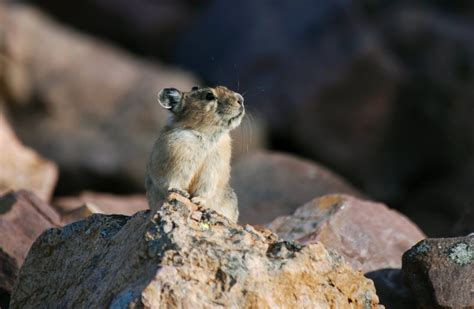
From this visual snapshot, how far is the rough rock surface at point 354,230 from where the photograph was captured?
900 centimetres

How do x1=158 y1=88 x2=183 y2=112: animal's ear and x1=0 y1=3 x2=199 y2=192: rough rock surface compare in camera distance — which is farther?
x1=0 y1=3 x2=199 y2=192: rough rock surface

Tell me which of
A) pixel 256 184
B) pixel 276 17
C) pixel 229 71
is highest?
pixel 276 17

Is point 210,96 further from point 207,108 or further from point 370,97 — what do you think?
point 370,97

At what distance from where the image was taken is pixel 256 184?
12453 mm

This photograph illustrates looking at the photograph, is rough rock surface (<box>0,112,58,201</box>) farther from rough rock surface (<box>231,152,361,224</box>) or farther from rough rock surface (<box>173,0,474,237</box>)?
rough rock surface (<box>173,0,474,237</box>)

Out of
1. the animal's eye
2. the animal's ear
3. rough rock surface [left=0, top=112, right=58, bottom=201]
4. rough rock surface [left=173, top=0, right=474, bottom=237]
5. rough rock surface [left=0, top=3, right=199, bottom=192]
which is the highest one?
rough rock surface [left=173, top=0, right=474, bottom=237]

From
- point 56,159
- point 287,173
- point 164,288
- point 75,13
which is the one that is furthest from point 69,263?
point 75,13

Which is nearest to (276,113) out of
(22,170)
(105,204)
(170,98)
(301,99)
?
(301,99)

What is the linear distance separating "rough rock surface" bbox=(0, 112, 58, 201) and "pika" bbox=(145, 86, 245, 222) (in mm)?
3719

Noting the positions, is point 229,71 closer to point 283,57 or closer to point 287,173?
point 283,57

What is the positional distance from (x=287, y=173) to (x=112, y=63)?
6819 mm

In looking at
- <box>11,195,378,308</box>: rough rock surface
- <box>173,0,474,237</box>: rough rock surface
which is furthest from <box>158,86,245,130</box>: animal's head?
<box>173,0,474,237</box>: rough rock surface

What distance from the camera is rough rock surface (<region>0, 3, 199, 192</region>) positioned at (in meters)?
16.8

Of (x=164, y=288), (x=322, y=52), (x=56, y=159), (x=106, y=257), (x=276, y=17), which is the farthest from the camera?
(x=276, y=17)
